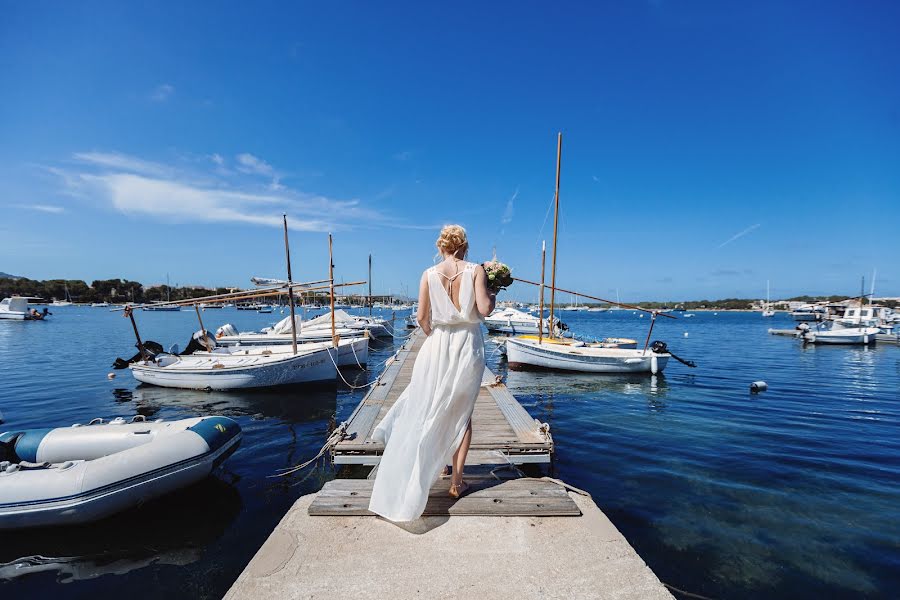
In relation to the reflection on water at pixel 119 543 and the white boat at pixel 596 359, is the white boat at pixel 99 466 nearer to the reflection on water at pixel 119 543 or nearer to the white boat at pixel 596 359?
the reflection on water at pixel 119 543

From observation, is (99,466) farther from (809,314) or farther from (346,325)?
(809,314)

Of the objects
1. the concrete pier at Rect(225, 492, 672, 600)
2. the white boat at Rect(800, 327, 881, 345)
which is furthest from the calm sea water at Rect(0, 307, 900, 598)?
the white boat at Rect(800, 327, 881, 345)

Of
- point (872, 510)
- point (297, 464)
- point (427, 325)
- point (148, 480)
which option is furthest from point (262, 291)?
point (872, 510)

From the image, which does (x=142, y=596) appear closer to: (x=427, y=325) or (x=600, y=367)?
(x=427, y=325)

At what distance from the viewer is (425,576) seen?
2.82 metres

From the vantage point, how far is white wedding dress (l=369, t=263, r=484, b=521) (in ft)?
11.4

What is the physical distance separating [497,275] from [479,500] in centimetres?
A: 206

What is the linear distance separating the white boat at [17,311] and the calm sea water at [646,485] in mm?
58427

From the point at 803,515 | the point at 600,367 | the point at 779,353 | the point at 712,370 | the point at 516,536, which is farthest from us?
the point at 779,353

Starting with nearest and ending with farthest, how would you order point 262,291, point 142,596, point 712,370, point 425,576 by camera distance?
point 425,576, point 142,596, point 262,291, point 712,370

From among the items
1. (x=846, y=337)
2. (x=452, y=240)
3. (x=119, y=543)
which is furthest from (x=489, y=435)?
(x=846, y=337)

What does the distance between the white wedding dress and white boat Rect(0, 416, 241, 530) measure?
13.2 feet

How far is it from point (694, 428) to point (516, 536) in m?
9.69

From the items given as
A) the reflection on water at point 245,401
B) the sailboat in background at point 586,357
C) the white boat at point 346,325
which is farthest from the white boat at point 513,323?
the reflection on water at point 245,401
